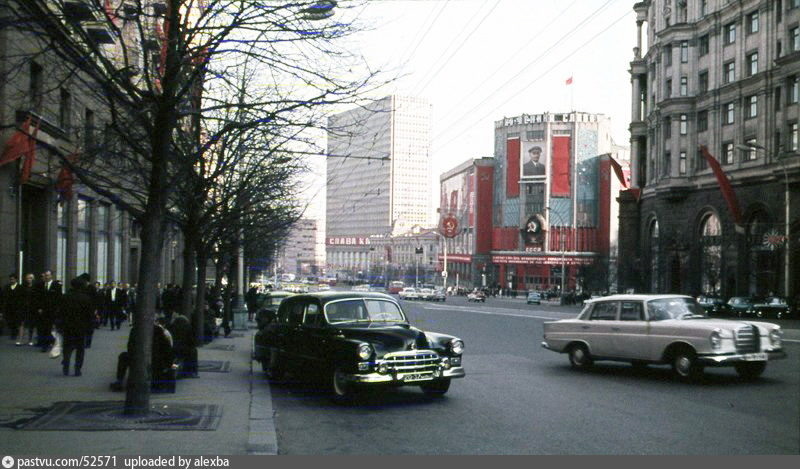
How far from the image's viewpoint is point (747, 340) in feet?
46.6

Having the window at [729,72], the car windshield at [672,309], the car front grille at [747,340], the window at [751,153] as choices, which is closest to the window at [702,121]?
the window at [729,72]

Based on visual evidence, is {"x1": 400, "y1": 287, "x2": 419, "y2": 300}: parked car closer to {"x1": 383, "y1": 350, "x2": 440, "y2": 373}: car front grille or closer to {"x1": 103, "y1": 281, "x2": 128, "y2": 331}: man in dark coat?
{"x1": 103, "y1": 281, "x2": 128, "y2": 331}: man in dark coat

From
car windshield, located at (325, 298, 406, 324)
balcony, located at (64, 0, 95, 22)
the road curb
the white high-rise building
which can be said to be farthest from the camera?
car windshield, located at (325, 298, 406, 324)

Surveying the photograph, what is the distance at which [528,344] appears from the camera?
24.0m

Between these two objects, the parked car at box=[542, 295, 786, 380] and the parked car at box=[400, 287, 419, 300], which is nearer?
the parked car at box=[542, 295, 786, 380]

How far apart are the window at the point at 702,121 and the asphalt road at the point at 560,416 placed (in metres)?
46.6

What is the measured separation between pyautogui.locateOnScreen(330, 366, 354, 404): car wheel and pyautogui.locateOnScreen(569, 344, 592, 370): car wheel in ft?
20.0

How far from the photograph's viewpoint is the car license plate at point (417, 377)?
475 inches

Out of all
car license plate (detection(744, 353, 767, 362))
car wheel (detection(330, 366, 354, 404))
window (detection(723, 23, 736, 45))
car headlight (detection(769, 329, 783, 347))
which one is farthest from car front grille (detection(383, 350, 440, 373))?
window (detection(723, 23, 736, 45))

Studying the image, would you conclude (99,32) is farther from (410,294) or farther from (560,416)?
(410,294)

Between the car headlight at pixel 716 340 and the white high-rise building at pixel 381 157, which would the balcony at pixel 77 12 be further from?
the car headlight at pixel 716 340

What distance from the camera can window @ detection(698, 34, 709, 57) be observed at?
197 ft

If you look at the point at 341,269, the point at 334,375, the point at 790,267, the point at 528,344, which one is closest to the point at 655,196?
the point at 790,267

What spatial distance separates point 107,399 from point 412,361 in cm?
440
